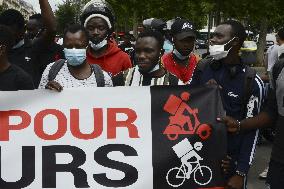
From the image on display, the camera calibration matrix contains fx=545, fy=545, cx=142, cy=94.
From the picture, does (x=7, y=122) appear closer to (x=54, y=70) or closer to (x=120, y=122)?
(x=54, y=70)

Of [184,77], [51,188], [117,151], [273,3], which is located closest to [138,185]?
[117,151]

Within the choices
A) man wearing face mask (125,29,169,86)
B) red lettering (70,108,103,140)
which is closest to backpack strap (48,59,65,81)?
red lettering (70,108,103,140)

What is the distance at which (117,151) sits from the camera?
3.68m

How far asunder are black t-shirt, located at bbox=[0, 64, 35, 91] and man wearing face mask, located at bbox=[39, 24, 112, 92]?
139 mm

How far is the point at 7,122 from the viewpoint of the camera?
3.73 m

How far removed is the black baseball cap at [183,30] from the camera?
5547 mm

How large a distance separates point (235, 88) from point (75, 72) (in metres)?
1.18

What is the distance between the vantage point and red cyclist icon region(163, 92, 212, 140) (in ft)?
12.0

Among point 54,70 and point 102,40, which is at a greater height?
point 102,40

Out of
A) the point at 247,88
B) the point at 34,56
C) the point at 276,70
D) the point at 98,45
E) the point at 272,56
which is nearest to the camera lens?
the point at 276,70

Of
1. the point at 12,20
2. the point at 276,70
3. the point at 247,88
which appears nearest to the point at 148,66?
the point at 247,88

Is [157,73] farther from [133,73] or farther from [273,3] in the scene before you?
[273,3]

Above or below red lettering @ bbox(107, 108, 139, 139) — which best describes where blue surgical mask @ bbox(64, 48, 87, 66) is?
above

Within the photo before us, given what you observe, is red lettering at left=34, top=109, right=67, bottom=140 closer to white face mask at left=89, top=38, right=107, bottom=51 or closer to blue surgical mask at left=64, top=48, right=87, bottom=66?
blue surgical mask at left=64, top=48, right=87, bottom=66
